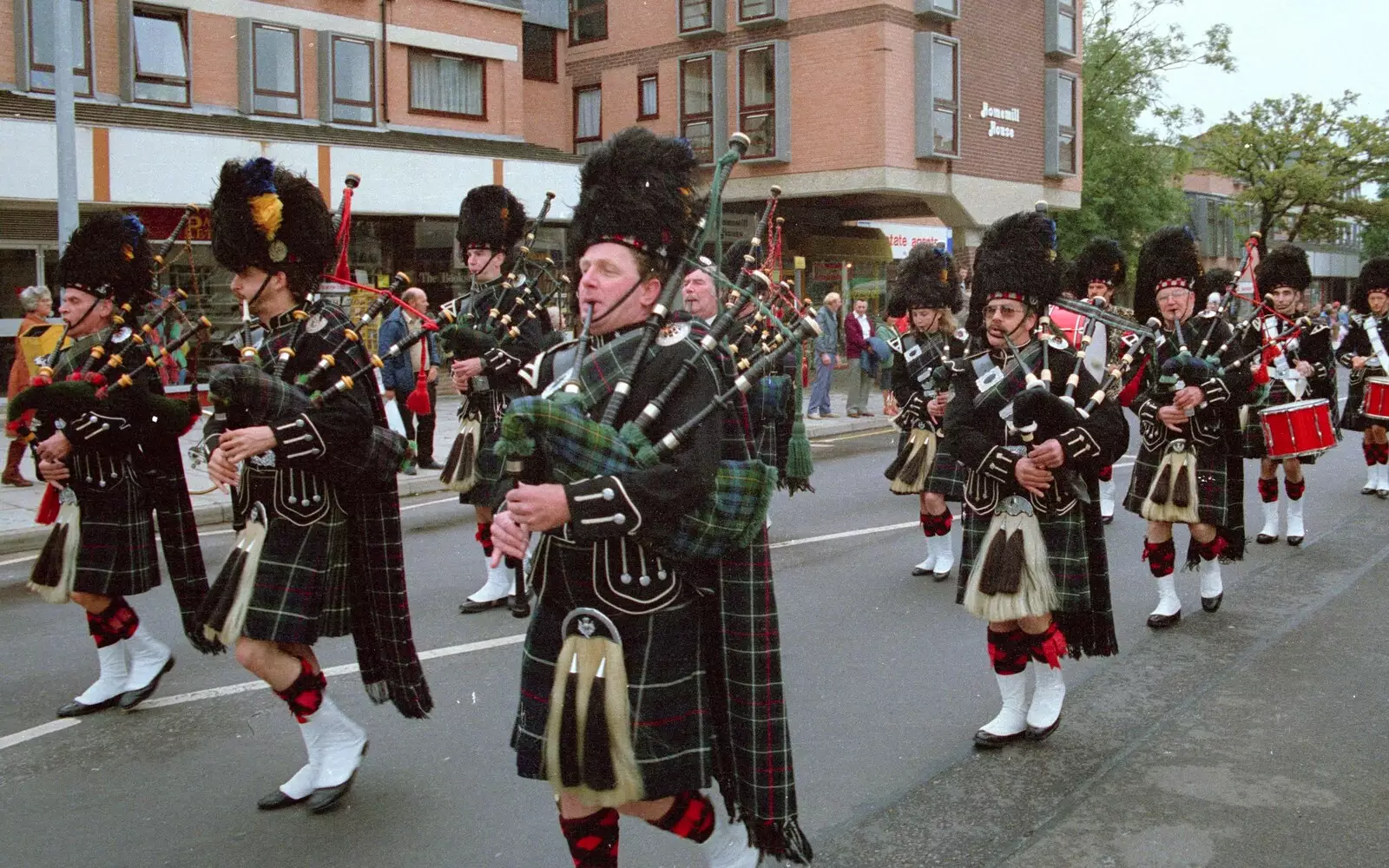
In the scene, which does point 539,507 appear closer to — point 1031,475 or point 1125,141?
→ point 1031,475

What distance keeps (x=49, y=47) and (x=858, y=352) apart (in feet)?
41.5

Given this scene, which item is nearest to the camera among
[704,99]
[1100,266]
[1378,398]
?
[1100,266]

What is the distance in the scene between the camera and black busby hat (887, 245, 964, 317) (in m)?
7.68

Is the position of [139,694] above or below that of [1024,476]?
below

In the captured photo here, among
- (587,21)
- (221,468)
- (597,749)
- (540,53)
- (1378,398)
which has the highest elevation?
(587,21)

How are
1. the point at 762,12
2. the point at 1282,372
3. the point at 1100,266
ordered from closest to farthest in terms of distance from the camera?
1. the point at 1100,266
2. the point at 1282,372
3. the point at 762,12

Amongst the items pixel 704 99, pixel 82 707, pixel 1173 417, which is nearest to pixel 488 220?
pixel 82 707

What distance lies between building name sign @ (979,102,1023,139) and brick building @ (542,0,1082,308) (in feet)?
0.14

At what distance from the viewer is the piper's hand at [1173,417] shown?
6.50 metres

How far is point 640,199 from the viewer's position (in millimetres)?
2965

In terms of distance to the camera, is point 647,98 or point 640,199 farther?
point 647,98

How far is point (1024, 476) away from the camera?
456 cm

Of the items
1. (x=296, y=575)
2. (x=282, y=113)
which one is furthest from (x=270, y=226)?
(x=282, y=113)

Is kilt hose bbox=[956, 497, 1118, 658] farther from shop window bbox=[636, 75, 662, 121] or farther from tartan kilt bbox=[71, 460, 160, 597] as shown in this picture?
shop window bbox=[636, 75, 662, 121]
